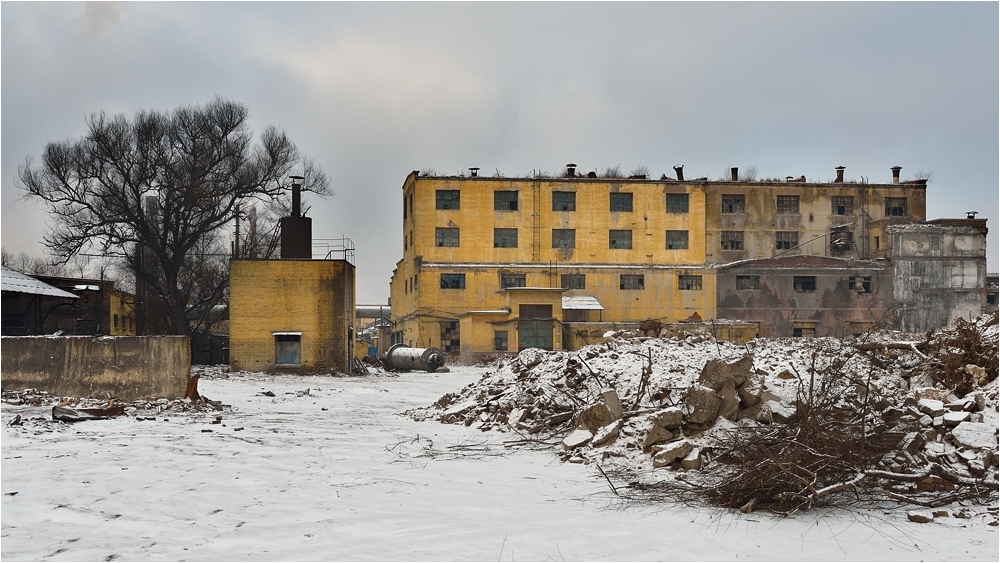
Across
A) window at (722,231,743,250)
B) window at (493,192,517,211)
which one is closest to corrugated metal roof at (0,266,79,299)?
window at (493,192,517,211)

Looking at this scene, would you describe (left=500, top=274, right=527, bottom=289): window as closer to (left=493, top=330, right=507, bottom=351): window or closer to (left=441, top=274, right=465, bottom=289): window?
(left=441, top=274, right=465, bottom=289): window

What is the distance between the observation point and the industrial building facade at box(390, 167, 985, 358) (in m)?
51.6

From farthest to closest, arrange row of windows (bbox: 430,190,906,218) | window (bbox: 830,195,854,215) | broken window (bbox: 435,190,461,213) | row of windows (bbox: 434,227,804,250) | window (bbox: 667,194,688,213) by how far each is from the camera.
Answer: window (bbox: 830,195,854,215), window (bbox: 667,194,688,213), row of windows (bbox: 430,190,906,218), broken window (bbox: 435,190,461,213), row of windows (bbox: 434,227,804,250)

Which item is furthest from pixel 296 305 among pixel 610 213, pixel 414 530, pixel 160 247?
pixel 414 530

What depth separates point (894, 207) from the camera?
2218 inches

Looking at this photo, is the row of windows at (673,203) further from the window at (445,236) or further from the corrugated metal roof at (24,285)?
the corrugated metal roof at (24,285)

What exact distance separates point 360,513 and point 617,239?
46483 millimetres

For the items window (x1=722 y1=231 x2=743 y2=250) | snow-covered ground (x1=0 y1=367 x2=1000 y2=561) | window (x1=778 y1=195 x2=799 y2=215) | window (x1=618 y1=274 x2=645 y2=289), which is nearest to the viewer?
snow-covered ground (x1=0 y1=367 x2=1000 y2=561)

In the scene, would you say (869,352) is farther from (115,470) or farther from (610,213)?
(610,213)

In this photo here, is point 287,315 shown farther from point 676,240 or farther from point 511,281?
point 676,240

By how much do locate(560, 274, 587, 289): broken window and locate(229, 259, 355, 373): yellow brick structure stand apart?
808 inches

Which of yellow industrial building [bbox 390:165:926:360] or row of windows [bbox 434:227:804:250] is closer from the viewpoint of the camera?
yellow industrial building [bbox 390:165:926:360]

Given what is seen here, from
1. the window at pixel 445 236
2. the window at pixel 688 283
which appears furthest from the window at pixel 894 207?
the window at pixel 445 236

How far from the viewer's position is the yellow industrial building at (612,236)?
52.2 m
